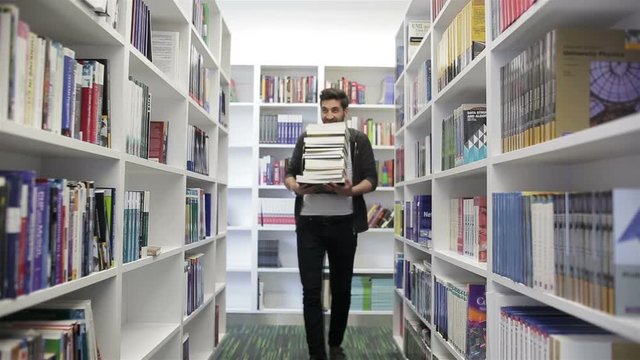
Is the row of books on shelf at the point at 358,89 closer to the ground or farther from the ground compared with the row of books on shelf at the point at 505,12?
farther from the ground

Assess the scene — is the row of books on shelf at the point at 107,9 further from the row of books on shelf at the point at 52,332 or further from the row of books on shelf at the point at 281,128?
the row of books on shelf at the point at 281,128

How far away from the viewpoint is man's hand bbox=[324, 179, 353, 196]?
2377 mm

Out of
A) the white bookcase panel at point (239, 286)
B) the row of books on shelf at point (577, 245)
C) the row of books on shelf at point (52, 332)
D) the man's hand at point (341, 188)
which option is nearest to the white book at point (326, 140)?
the man's hand at point (341, 188)

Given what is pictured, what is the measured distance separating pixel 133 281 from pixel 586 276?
74.7 inches

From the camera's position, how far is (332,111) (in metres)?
2.64

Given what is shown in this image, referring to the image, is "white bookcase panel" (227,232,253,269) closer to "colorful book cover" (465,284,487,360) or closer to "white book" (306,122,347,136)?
"white book" (306,122,347,136)

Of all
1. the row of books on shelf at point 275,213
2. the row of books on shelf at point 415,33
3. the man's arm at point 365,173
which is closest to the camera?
the man's arm at point 365,173

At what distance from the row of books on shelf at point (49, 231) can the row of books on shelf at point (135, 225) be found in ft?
0.53

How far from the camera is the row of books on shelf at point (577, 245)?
82cm

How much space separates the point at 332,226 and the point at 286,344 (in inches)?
47.5

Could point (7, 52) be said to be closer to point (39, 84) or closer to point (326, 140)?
point (39, 84)

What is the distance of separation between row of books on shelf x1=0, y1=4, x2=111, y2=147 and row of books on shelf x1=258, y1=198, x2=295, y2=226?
2525 millimetres

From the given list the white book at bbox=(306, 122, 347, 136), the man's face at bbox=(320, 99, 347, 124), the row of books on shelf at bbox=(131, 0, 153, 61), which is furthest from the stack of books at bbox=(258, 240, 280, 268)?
the row of books on shelf at bbox=(131, 0, 153, 61)

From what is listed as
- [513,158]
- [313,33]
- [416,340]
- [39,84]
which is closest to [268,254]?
[416,340]
